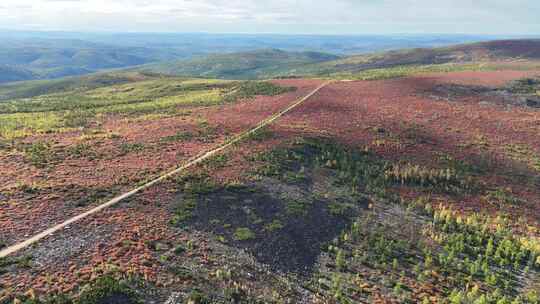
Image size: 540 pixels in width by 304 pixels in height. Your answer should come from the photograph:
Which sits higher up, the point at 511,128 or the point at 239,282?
the point at 511,128

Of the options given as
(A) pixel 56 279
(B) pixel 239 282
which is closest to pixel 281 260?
(B) pixel 239 282

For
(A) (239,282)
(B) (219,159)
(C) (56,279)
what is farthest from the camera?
(B) (219,159)

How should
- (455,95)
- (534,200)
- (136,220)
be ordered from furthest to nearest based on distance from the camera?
(455,95) → (534,200) → (136,220)

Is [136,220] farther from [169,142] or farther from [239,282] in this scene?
[169,142]

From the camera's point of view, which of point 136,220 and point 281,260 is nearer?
point 281,260

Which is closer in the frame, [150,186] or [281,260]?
[281,260]

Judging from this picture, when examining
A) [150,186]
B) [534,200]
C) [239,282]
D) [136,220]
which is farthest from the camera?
[534,200]

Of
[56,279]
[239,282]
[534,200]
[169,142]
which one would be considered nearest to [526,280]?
[534,200]

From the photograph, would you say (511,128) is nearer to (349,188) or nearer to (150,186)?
(349,188)

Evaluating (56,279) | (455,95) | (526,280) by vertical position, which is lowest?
(526,280)
